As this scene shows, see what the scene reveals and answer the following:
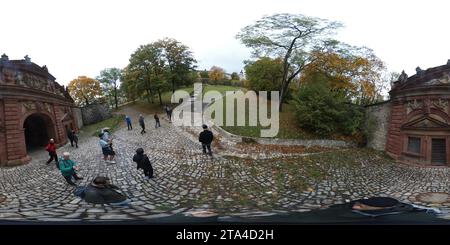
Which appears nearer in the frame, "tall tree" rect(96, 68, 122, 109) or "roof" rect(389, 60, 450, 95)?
"roof" rect(389, 60, 450, 95)

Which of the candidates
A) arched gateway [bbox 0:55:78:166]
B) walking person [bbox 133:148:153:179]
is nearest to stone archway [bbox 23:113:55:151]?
arched gateway [bbox 0:55:78:166]

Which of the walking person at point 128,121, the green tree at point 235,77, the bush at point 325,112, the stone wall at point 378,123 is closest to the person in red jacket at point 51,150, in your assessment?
the walking person at point 128,121

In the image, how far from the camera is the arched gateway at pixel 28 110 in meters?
1.13

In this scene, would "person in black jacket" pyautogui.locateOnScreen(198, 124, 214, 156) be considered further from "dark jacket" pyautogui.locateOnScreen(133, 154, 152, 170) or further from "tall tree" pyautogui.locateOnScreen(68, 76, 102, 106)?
"tall tree" pyautogui.locateOnScreen(68, 76, 102, 106)

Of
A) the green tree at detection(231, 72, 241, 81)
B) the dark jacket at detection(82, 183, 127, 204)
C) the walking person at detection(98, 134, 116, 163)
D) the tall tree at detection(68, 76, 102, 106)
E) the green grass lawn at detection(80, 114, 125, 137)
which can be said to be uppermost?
the green tree at detection(231, 72, 241, 81)

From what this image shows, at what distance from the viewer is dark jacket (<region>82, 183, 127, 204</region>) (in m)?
1.21

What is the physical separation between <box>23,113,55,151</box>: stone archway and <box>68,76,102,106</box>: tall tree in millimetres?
203

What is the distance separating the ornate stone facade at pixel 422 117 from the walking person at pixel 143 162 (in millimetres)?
1337

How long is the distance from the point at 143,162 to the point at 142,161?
1cm

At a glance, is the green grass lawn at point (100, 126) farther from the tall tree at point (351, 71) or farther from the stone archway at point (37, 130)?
the tall tree at point (351, 71)

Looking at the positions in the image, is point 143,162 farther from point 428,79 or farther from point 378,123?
point 428,79

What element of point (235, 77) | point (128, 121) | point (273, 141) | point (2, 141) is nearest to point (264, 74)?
point (235, 77)
